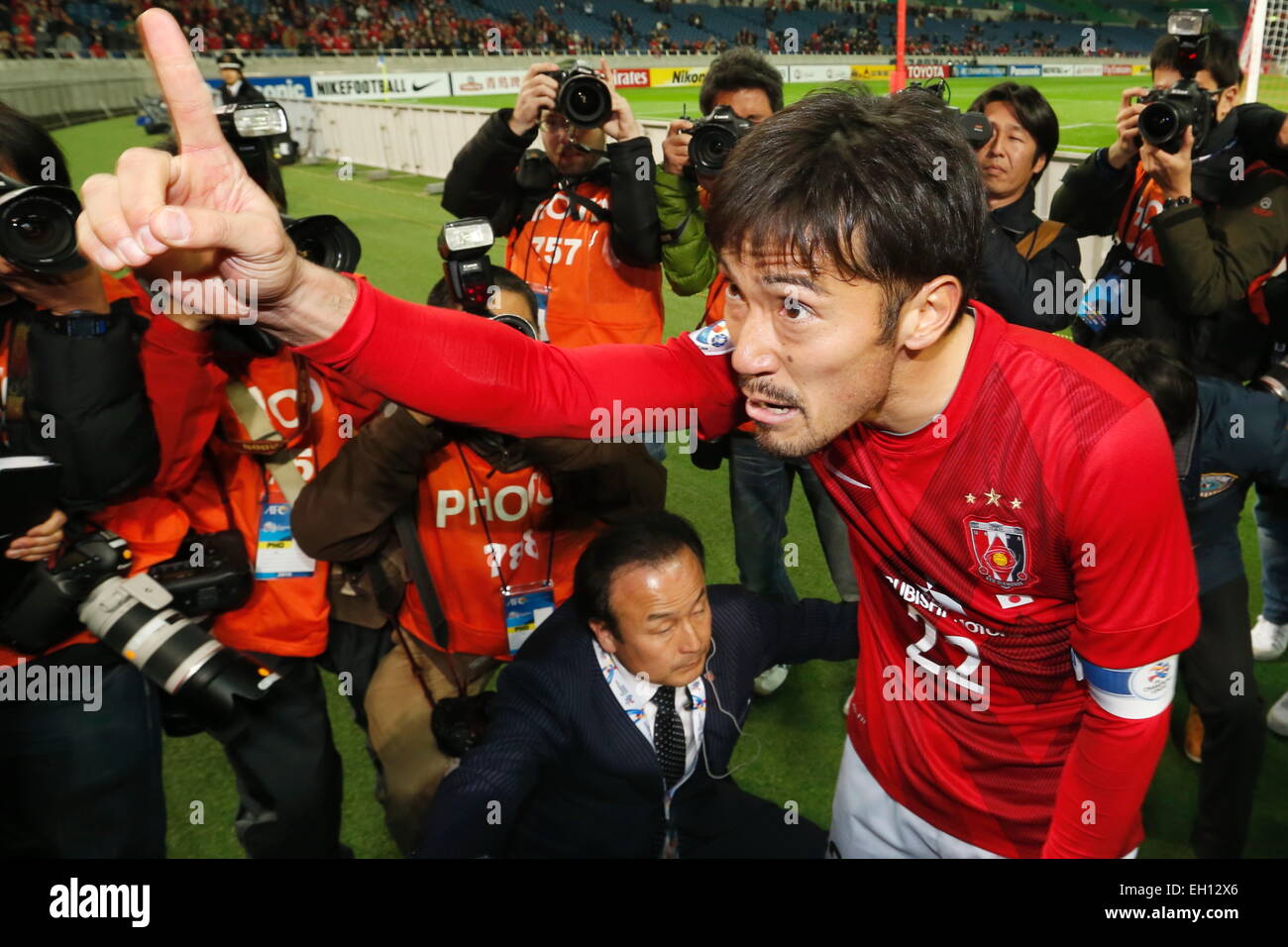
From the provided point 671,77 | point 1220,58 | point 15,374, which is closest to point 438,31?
point 671,77

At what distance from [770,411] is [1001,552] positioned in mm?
406

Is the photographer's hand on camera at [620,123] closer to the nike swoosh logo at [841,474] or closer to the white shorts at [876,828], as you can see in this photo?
the nike swoosh logo at [841,474]

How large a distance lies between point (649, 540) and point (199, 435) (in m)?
1.04

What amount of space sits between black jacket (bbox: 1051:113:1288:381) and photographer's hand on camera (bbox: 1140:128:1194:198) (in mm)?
71

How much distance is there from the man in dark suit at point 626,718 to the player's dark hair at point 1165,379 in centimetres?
111

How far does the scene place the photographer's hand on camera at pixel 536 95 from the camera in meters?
3.57

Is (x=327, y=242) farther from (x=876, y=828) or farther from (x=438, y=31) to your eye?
(x=438, y=31)

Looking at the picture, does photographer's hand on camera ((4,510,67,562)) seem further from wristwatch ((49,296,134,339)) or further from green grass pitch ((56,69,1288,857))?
green grass pitch ((56,69,1288,857))

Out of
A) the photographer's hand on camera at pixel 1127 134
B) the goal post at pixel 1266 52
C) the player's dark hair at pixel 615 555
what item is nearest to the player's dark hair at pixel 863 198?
the player's dark hair at pixel 615 555

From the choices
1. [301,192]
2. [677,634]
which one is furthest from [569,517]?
[301,192]

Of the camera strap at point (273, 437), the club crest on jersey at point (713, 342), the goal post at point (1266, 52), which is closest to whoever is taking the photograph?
the club crest on jersey at point (713, 342)

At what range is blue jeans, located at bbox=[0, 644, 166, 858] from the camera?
6.73 ft

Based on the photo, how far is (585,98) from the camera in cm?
347
